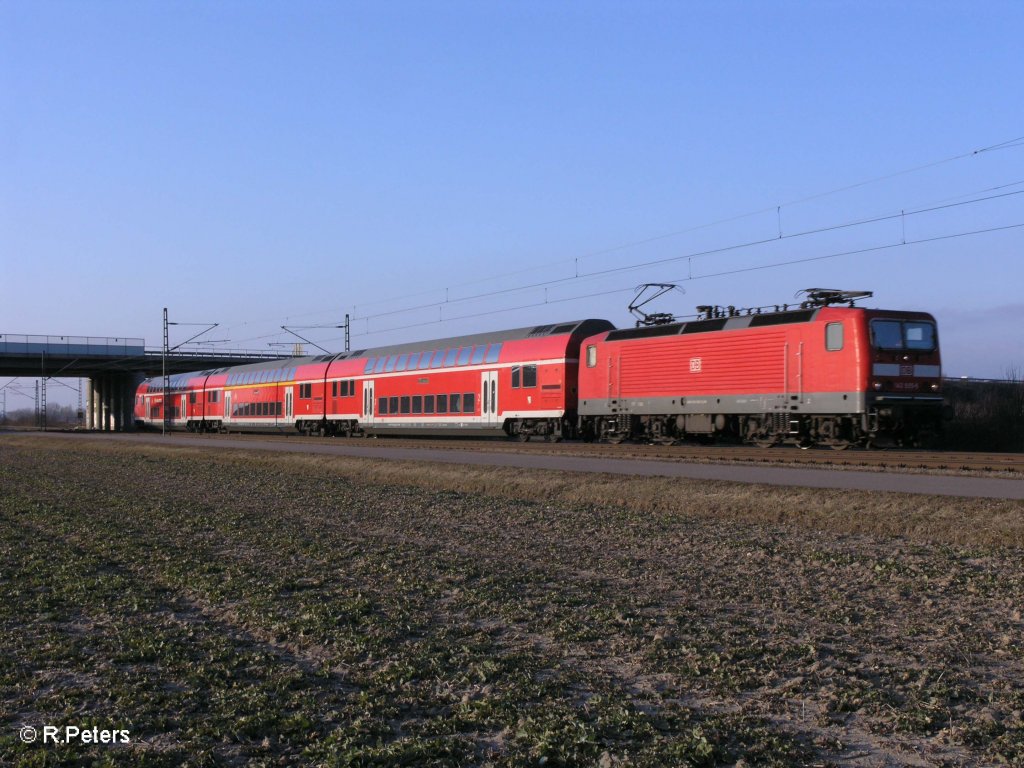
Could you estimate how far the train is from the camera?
86.8 ft

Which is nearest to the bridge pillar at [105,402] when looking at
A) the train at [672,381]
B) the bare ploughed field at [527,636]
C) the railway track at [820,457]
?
the train at [672,381]

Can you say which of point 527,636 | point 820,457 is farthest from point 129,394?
point 527,636

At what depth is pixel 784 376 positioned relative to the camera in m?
28.0

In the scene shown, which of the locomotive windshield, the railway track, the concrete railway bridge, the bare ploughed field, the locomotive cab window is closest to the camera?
the bare ploughed field

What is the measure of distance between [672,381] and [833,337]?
656 cm

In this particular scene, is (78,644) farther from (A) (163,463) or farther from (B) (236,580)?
(A) (163,463)

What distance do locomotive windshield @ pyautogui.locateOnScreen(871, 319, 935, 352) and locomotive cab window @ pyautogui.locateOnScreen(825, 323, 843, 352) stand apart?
2.81ft

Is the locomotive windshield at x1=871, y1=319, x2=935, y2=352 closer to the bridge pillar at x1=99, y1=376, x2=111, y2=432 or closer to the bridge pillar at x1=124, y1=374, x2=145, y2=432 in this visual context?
the bridge pillar at x1=124, y1=374, x2=145, y2=432

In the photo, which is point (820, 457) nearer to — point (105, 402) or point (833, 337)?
point (833, 337)

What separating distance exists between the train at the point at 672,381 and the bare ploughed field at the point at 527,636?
11021mm

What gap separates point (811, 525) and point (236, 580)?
30.9 feet

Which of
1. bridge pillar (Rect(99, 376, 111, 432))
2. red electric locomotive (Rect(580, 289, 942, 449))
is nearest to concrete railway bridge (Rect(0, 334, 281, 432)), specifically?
bridge pillar (Rect(99, 376, 111, 432))

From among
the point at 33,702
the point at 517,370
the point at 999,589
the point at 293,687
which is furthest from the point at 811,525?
the point at 517,370

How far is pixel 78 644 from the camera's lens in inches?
310
